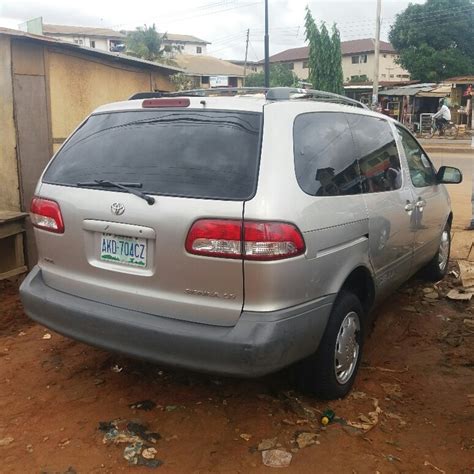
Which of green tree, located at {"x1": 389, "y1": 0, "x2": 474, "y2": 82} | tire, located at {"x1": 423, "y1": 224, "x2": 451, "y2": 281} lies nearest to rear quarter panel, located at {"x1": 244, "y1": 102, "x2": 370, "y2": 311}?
tire, located at {"x1": 423, "y1": 224, "x2": 451, "y2": 281}

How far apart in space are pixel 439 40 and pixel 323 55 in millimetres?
11682

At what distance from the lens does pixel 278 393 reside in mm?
3453

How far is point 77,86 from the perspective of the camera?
6.36 m

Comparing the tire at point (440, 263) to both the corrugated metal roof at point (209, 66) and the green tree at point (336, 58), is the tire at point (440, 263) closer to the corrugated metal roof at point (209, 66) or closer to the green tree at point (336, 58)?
the green tree at point (336, 58)

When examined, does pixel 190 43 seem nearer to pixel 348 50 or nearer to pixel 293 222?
pixel 348 50

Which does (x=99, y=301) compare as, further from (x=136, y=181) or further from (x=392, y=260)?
(x=392, y=260)

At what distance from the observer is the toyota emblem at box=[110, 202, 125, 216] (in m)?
2.88

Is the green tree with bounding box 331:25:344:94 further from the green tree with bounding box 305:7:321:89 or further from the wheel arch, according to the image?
the wheel arch

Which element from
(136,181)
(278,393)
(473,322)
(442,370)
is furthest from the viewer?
(473,322)

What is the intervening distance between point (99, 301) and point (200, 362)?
71cm

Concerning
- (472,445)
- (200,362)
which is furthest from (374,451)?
(200,362)

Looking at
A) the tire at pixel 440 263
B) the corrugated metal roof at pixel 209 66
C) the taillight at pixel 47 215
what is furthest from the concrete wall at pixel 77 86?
the corrugated metal roof at pixel 209 66

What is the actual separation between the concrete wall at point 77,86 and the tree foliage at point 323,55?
91.5ft

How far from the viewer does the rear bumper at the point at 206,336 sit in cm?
266
